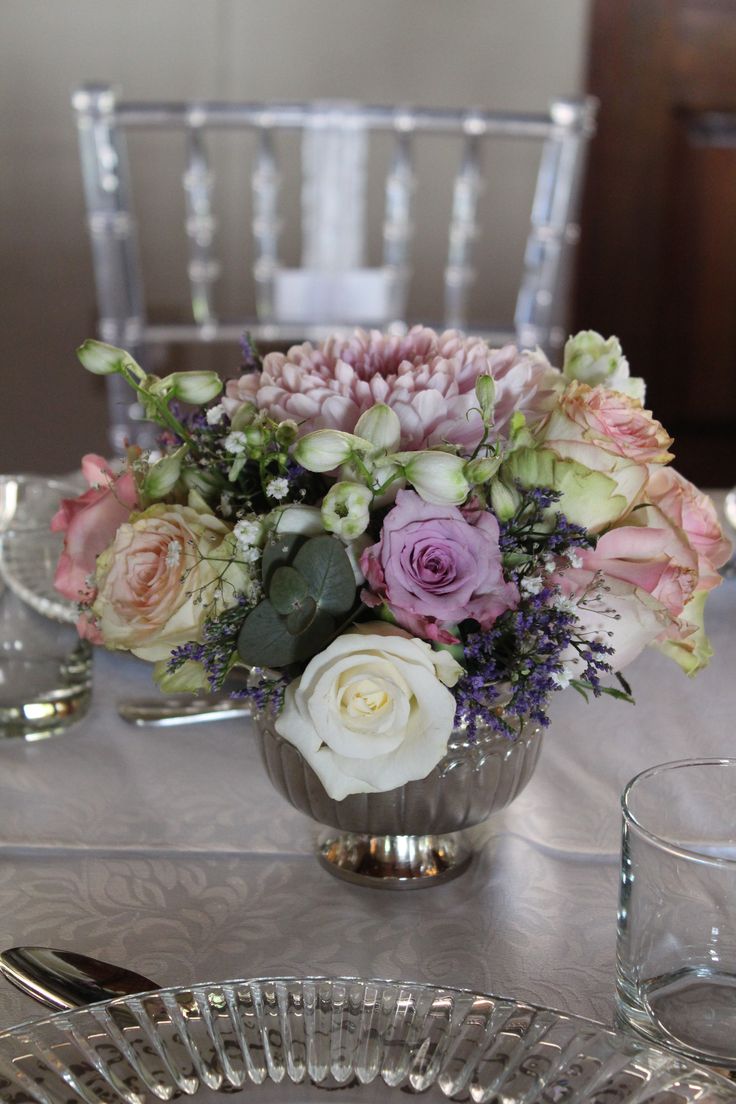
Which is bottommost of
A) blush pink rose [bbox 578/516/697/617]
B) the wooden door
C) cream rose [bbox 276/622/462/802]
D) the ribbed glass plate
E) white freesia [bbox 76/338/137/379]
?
the wooden door

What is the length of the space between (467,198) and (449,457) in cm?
131

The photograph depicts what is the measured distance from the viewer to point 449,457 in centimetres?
49

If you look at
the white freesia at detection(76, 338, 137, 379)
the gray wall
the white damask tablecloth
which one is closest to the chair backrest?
the gray wall

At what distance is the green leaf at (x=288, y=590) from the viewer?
1.65 feet

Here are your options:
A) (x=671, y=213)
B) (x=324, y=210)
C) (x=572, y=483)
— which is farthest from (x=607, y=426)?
(x=671, y=213)

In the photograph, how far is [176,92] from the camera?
2.60 meters

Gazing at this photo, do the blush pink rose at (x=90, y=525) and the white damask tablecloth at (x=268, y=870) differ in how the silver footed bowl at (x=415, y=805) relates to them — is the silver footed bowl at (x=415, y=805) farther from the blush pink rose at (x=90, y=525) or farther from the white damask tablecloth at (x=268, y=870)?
the blush pink rose at (x=90, y=525)

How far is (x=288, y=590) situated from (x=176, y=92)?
2342 mm

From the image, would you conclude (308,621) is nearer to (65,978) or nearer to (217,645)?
(217,645)

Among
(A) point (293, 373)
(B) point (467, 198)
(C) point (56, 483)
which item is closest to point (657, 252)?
(B) point (467, 198)

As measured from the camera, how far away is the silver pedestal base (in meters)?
0.60

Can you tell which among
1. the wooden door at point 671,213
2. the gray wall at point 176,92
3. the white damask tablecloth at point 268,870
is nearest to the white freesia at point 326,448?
the white damask tablecloth at point 268,870

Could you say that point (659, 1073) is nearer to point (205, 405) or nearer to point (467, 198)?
point (205, 405)

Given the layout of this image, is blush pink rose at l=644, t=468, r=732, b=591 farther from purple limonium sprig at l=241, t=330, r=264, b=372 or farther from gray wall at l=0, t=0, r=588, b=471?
gray wall at l=0, t=0, r=588, b=471
